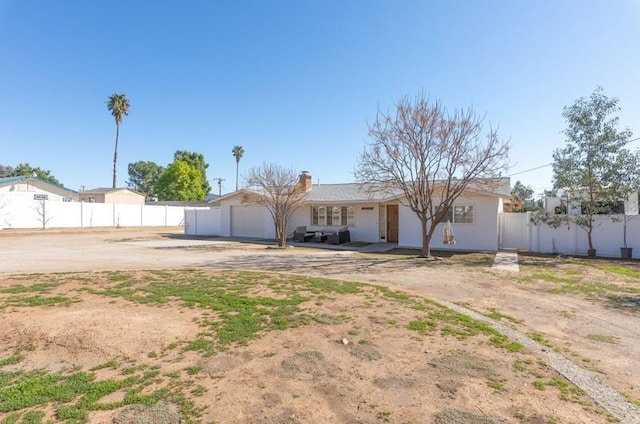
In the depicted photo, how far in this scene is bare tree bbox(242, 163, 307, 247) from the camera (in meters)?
19.1

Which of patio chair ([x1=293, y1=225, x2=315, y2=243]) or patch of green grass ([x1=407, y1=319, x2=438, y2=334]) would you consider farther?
patio chair ([x1=293, y1=225, x2=315, y2=243])

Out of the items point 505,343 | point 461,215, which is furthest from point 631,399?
point 461,215

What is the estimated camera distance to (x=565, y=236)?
54.1 ft

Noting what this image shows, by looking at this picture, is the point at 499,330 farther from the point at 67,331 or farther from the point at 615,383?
the point at 67,331

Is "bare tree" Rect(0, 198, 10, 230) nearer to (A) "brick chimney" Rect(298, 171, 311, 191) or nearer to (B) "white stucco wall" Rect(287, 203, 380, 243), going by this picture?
(A) "brick chimney" Rect(298, 171, 311, 191)

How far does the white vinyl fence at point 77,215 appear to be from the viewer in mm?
25969

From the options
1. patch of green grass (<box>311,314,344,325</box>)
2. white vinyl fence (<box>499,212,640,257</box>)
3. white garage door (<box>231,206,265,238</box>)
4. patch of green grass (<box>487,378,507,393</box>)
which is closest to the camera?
patch of green grass (<box>487,378,507,393</box>)

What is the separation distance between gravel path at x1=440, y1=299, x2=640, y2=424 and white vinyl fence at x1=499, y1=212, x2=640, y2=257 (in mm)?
13720

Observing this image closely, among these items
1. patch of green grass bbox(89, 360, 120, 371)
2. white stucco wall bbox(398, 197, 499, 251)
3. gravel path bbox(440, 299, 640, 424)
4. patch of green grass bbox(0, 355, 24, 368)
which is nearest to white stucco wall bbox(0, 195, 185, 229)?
white stucco wall bbox(398, 197, 499, 251)

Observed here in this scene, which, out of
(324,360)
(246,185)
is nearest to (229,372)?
(324,360)

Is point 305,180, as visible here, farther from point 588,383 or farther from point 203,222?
point 588,383

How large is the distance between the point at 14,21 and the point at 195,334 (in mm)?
11583

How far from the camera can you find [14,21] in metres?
10.4

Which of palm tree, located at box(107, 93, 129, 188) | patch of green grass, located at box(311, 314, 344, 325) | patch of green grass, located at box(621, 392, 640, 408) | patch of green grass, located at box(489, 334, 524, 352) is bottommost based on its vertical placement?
patch of green grass, located at box(621, 392, 640, 408)
